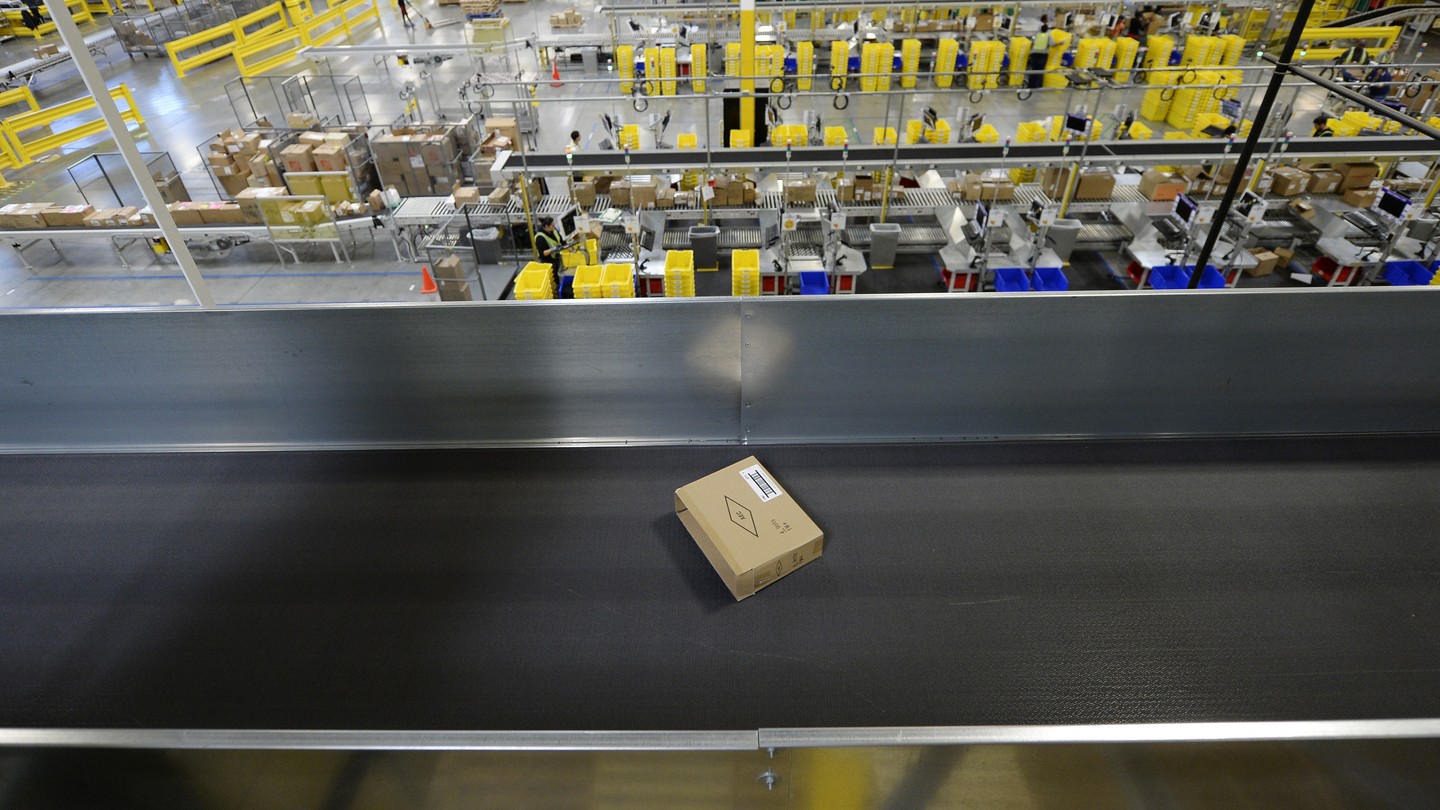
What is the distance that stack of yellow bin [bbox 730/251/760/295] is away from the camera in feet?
18.5

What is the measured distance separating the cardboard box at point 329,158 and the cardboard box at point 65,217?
2430mm

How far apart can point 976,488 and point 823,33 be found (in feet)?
47.9

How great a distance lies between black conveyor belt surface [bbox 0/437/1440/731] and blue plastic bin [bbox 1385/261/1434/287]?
6.03m

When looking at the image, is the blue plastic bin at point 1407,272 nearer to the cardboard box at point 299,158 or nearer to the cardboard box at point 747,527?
the cardboard box at point 747,527

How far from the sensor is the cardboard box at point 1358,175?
7.98m

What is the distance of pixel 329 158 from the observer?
29.3ft

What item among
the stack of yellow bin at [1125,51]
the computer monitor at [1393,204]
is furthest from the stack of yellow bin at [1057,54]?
the computer monitor at [1393,204]

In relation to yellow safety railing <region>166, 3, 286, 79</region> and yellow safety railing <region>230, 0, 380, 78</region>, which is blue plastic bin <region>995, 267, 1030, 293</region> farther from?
yellow safety railing <region>166, 3, 286, 79</region>

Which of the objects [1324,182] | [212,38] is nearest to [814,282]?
[1324,182]

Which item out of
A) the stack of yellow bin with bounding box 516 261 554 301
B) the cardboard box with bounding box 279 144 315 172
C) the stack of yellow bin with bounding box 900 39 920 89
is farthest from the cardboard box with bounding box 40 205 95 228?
the stack of yellow bin with bounding box 900 39 920 89

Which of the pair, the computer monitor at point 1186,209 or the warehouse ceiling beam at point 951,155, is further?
the computer monitor at point 1186,209

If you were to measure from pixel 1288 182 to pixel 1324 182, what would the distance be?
0.62 meters

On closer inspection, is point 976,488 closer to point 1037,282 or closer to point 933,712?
point 933,712

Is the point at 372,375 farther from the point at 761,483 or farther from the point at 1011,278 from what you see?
the point at 1011,278
